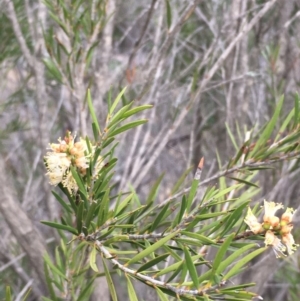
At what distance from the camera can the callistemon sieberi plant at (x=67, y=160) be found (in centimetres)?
40

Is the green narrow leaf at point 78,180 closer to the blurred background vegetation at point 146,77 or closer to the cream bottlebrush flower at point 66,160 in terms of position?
the cream bottlebrush flower at point 66,160

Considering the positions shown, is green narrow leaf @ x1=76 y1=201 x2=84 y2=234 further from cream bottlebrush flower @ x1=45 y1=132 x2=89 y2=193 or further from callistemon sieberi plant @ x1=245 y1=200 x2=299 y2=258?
callistemon sieberi plant @ x1=245 y1=200 x2=299 y2=258

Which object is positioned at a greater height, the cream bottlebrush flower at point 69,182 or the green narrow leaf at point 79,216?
the cream bottlebrush flower at point 69,182

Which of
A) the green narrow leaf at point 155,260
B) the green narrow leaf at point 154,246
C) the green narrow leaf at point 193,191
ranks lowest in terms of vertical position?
the green narrow leaf at point 155,260

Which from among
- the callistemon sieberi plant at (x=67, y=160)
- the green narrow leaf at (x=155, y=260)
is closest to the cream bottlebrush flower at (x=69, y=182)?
the callistemon sieberi plant at (x=67, y=160)

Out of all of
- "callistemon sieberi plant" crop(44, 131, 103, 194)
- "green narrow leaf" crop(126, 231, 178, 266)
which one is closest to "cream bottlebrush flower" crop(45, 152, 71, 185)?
"callistemon sieberi plant" crop(44, 131, 103, 194)

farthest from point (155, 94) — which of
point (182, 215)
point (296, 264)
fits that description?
point (182, 215)

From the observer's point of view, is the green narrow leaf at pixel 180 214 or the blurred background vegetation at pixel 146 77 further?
the blurred background vegetation at pixel 146 77

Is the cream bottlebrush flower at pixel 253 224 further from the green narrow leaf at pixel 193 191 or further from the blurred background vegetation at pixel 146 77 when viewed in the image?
the blurred background vegetation at pixel 146 77

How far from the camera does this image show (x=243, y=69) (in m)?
1.11

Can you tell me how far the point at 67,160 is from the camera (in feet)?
1.31

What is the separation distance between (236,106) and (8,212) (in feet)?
2.10

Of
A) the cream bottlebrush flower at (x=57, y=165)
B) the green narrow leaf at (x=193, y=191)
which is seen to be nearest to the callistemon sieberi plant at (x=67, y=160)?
the cream bottlebrush flower at (x=57, y=165)

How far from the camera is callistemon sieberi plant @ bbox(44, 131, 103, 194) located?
400 millimetres
